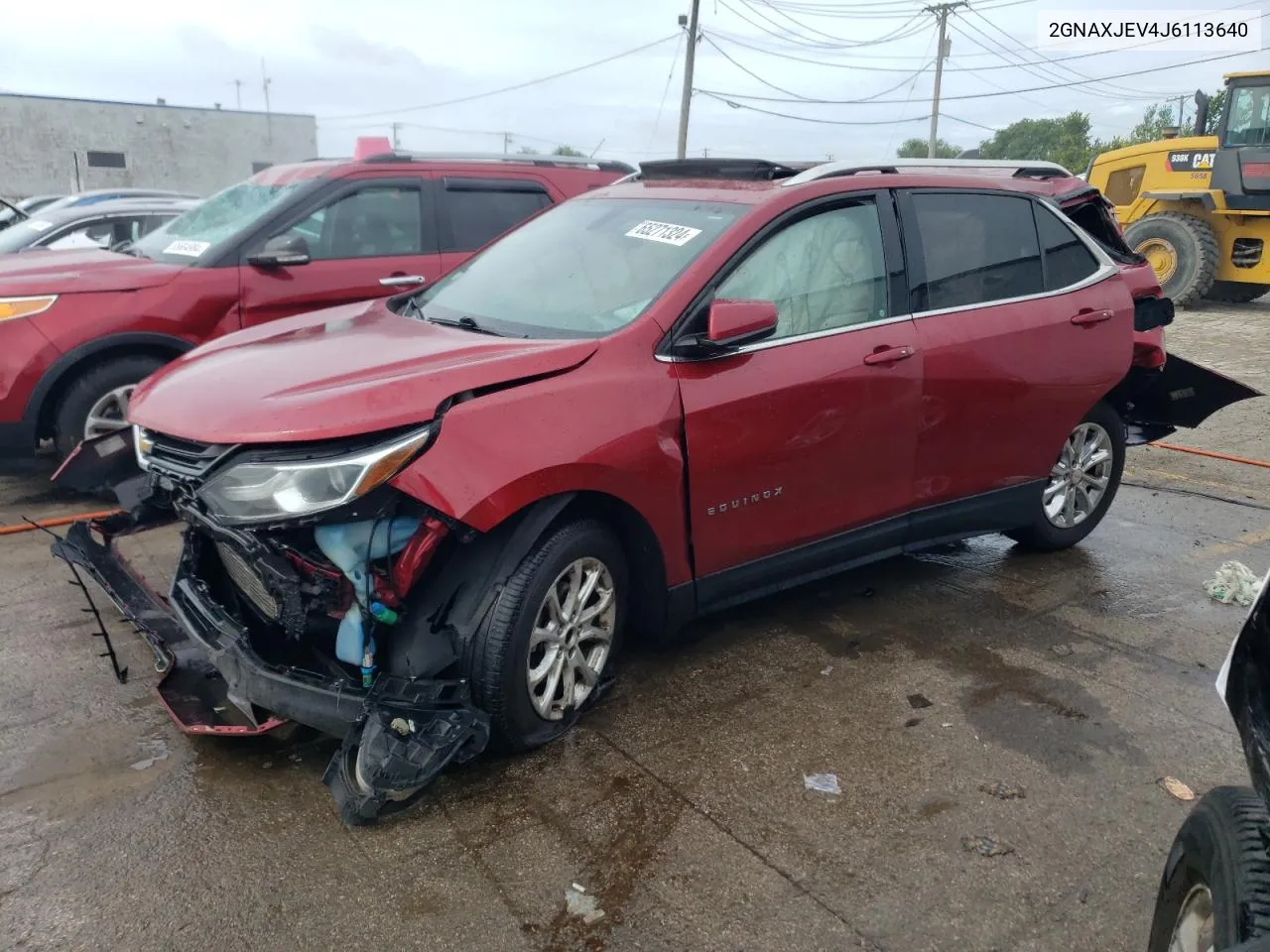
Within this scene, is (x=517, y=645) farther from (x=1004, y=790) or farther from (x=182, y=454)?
(x=1004, y=790)

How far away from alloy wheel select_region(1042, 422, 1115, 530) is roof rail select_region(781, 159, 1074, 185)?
4.45 ft

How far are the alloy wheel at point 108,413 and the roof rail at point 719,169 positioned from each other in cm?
308

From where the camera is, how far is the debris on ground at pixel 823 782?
314 cm

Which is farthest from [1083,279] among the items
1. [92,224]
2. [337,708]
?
[92,224]

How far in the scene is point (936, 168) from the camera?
4617mm

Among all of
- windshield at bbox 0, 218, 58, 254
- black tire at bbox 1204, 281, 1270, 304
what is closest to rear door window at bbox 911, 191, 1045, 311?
windshield at bbox 0, 218, 58, 254

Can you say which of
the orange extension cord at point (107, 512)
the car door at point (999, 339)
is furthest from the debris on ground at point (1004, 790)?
the orange extension cord at point (107, 512)

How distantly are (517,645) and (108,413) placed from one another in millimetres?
3766

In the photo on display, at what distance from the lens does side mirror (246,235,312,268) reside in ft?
19.4

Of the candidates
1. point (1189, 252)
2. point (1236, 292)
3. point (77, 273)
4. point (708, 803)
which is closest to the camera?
point (708, 803)

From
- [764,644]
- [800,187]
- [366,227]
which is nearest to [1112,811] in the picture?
[764,644]

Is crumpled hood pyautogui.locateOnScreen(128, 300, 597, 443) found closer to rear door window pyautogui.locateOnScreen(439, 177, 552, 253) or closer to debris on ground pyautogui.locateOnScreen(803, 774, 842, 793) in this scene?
debris on ground pyautogui.locateOnScreen(803, 774, 842, 793)

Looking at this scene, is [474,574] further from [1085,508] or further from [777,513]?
[1085,508]

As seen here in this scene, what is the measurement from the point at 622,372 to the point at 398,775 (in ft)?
4.62
